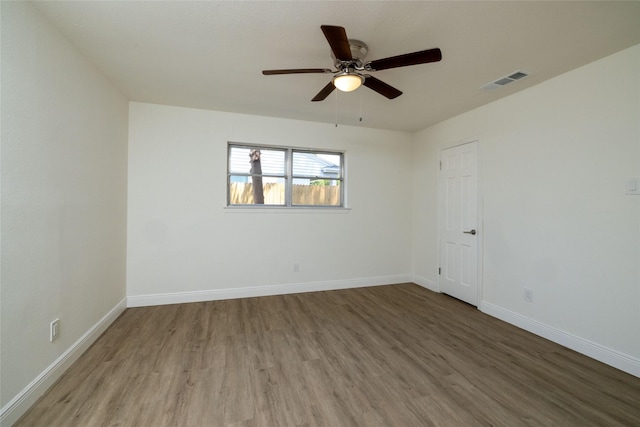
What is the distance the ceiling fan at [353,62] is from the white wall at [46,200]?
147 cm

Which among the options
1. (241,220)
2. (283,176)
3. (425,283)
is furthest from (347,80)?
(425,283)

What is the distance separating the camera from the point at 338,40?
4.90 ft

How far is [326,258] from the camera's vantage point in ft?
12.7

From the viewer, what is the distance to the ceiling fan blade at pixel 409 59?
157 centimetres

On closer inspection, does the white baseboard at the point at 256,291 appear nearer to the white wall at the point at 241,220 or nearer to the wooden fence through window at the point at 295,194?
the white wall at the point at 241,220

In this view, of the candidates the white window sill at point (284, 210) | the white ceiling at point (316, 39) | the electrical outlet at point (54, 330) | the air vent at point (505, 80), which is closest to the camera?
the white ceiling at point (316, 39)

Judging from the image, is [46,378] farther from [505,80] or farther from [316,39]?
[505,80]

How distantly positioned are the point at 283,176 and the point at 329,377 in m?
2.65

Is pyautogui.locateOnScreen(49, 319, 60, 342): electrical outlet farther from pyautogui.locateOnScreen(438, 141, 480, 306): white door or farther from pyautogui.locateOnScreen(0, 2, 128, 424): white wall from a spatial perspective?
pyautogui.locateOnScreen(438, 141, 480, 306): white door

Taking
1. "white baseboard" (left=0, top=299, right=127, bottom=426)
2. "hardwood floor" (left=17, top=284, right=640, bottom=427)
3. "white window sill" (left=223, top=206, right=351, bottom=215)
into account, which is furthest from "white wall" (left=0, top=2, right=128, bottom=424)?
"white window sill" (left=223, top=206, right=351, bottom=215)

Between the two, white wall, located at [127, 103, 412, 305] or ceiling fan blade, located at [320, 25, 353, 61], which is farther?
white wall, located at [127, 103, 412, 305]

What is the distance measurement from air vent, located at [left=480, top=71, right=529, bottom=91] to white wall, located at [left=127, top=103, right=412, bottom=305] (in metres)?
1.68

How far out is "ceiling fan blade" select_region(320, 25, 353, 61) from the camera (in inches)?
54.6

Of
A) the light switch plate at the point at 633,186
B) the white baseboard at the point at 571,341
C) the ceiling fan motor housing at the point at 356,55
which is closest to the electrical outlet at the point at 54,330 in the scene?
the ceiling fan motor housing at the point at 356,55
